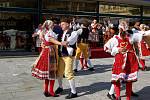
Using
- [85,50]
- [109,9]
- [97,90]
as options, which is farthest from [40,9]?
[97,90]

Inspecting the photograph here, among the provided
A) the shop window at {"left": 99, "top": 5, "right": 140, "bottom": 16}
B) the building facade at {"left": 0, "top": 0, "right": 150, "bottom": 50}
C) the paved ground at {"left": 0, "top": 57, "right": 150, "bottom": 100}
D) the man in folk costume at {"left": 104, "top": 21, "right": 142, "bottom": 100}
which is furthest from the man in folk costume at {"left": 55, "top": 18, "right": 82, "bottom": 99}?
the shop window at {"left": 99, "top": 5, "right": 140, "bottom": 16}

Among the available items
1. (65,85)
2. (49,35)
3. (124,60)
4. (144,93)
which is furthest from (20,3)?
(124,60)

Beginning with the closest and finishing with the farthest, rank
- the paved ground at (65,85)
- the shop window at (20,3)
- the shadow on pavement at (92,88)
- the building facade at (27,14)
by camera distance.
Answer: the paved ground at (65,85)
the shadow on pavement at (92,88)
the shop window at (20,3)
the building facade at (27,14)

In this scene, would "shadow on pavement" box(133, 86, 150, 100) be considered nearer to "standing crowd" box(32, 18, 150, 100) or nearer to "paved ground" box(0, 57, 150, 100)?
"paved ground" box(0, 57, 150, 100)

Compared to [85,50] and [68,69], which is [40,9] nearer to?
[85,50]

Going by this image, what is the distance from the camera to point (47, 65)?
7.54 m

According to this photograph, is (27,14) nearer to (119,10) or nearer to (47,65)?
(119,10)

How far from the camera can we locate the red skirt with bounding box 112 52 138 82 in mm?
6723

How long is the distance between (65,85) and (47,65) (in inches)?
55.4

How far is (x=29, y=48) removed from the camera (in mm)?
17438

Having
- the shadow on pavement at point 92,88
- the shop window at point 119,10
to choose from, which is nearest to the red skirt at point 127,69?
the shadow on pavement at point 92,88

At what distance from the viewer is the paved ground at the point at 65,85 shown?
25.2 feet

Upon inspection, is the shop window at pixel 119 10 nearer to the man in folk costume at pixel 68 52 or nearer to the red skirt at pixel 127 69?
the man in folk costume at pixel 68 52

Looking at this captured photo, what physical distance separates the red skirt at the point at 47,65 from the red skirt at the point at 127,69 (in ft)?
4.90
